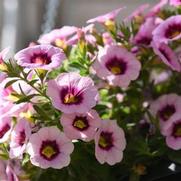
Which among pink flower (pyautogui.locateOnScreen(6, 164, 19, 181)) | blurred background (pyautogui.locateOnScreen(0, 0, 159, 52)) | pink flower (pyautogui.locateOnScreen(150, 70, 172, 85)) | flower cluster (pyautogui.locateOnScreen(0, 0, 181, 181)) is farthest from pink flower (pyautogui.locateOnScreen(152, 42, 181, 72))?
blurred background (pyautogui.locateOnScreen(0, 0, 159, 52))

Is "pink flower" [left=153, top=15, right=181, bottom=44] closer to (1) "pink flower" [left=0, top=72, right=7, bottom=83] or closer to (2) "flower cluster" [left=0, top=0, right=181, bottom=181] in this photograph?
(2) "flower cluster" [left=0, top=0, right=181, bottom=181]

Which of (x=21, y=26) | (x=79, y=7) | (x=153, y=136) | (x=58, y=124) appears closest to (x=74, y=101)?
(x=58, y=124)

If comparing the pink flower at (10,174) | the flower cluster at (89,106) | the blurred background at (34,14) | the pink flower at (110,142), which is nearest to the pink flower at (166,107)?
the flower cluster at (89,106)

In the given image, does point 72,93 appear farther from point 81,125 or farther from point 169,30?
point 169,30

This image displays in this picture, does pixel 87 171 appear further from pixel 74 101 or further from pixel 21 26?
pixel 21 26

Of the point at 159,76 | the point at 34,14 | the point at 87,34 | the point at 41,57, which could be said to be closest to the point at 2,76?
the point at 41,57

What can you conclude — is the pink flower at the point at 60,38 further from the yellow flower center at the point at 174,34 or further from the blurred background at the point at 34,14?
the blurred background at the point at 34,14
